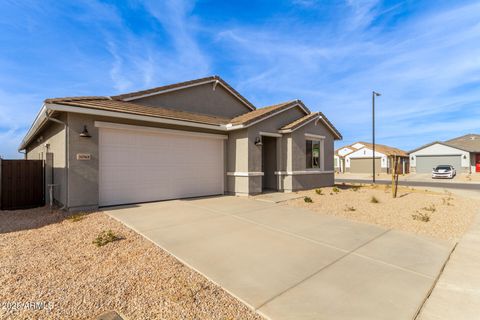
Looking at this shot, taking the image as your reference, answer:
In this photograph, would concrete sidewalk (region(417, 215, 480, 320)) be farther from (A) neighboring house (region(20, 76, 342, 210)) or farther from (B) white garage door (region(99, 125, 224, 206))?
(B) white garage door (region(99, 125, 224, 206))

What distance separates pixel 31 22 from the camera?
7305 mm

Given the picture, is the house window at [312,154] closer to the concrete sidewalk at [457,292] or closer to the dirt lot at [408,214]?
the dirt lot at [408,214]

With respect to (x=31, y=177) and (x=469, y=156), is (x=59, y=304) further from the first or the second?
(x=469, y=156)

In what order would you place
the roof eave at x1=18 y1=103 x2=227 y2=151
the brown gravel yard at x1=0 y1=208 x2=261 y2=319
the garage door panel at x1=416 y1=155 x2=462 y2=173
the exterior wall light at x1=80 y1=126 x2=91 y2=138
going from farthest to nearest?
the garage door panel at x1=416 y1=155 x2=462 y2=173
the exterior wall light at x1=80 y1=126 x2=91 y2=138
the roof eave at x1=18 y1=103 x2=227 y2=151
the brown gravel yard at x1=0 y1=208 x2=261 y2=319

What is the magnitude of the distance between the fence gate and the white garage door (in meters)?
3.51

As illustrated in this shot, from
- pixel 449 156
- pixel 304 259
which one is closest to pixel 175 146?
pixel 304 259

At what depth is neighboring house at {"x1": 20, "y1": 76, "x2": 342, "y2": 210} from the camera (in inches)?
292

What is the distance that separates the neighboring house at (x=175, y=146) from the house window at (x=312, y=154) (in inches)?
2.4

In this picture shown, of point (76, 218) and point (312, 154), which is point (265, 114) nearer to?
point (312, 154)

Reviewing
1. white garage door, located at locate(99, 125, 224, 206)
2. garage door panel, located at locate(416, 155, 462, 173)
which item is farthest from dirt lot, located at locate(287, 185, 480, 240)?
garage door panel, located at locate(416, 155, 462, 173)

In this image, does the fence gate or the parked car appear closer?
the fence gate

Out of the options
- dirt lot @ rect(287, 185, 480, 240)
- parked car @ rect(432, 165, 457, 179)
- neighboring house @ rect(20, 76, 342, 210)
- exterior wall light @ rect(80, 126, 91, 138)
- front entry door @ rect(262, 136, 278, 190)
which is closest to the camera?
dirt lot @ rect(287, 185, 480, 240)

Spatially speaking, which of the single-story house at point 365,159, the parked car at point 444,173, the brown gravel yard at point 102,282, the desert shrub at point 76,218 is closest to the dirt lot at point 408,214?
the brown gravel yard at point 102,282

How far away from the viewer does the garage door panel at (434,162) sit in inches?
1289
